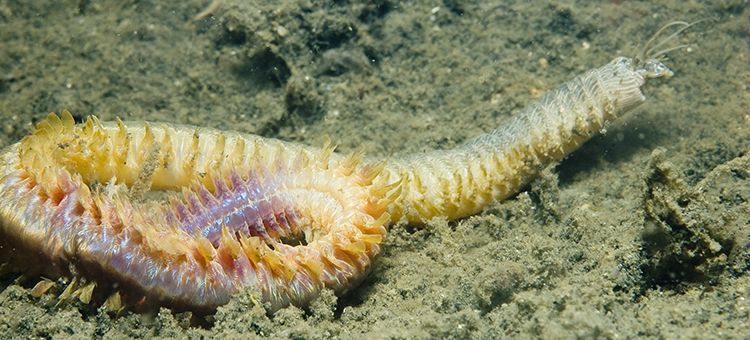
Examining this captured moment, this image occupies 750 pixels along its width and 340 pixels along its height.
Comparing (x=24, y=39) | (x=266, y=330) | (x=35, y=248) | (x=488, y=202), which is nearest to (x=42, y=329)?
(x=35, y=248)

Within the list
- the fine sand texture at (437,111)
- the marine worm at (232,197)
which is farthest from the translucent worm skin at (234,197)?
the fine sand texture at (437,111)

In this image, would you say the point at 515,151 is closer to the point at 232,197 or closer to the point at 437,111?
the point at 437,111

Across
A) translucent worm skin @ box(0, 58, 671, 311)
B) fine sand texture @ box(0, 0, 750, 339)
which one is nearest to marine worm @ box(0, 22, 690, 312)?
translucent worm skin @ box(0, 58, 671, 311)

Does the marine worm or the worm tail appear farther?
the worm tail

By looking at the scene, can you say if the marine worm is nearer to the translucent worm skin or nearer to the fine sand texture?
the translucent worm skin

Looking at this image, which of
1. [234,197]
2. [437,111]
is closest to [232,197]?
[234,197]

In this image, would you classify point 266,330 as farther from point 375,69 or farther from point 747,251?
point 375,69
